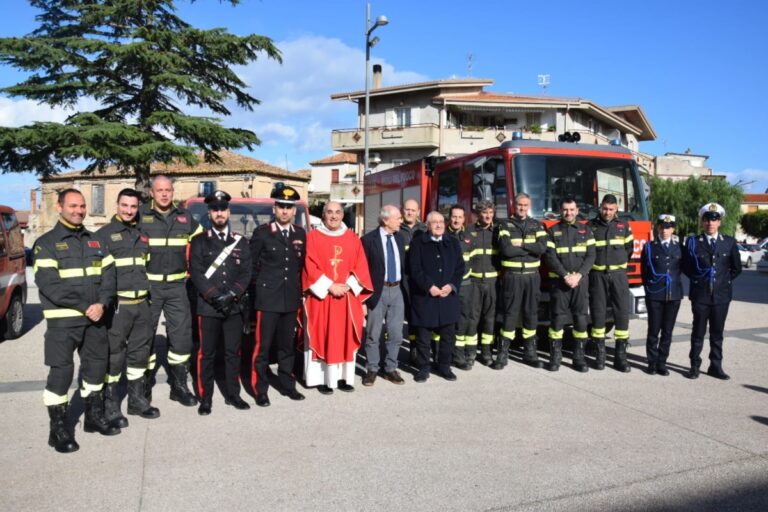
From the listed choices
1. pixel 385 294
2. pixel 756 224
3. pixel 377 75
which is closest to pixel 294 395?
pixel 385 294

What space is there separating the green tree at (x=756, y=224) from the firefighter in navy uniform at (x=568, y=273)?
70.6 m

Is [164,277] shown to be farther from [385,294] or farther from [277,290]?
[385,294]

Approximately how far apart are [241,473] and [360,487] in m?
0.83

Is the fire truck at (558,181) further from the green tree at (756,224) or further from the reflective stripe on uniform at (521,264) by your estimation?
the green tree at (756,224)

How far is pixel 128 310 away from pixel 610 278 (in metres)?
5.18

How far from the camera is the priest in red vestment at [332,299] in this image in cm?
604

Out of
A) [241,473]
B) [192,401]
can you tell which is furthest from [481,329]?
[241,473]

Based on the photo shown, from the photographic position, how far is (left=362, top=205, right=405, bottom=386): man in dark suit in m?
6.45

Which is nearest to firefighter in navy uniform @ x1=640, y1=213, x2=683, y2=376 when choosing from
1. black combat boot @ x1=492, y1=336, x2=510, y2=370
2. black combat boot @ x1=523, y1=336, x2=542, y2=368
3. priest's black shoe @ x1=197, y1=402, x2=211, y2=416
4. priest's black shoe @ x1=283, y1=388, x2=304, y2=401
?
black combat boot @ x1=523, y1=336, x2=542, y2=368

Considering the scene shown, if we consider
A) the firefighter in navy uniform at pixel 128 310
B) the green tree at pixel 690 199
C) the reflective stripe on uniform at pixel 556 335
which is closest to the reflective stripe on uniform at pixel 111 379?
the firefighter in navy uniform at pixel 128 310

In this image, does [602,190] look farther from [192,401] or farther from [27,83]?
[27,83]

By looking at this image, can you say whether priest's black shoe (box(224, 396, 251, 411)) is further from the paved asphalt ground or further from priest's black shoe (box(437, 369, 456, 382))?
priest's black shoe (box(437, 369, 456, 382))

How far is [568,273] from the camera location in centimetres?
699

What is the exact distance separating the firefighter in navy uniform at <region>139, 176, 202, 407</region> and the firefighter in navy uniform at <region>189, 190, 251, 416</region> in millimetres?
133
